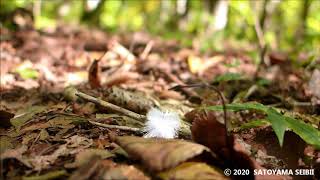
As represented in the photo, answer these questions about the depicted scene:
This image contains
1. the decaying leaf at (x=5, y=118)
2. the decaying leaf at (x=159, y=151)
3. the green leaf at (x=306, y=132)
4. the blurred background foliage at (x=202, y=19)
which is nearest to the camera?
the decaying leaf at (x=159, y=151)

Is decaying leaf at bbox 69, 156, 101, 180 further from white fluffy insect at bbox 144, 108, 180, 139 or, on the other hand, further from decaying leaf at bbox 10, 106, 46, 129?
decaying leaf at bbox 10, 106, 46, 129

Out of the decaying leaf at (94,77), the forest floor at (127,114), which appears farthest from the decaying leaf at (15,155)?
the decaying leaf at (94,77)

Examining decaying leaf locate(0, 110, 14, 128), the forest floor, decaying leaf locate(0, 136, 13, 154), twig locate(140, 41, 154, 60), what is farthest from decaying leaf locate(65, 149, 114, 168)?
twig locate(140, 41, 154, 60)

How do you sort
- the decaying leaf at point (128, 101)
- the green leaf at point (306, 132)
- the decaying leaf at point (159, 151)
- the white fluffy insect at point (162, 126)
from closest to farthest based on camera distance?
the decaying leaf at point (159, 151) → the green leaf at point (306, 132) → the white fluffy insect at point (162, 126) → the decaying leaf at point (128, 101)

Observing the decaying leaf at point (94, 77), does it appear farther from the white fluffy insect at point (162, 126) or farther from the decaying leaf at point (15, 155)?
the decaying leaf at point (15, 155)

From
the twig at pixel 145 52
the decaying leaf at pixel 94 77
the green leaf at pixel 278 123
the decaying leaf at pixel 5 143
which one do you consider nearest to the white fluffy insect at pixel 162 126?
the green leaf at pixel 278 123

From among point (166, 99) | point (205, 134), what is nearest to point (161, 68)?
point (166, 99)

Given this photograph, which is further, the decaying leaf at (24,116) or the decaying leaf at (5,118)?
the decaying leaf at (24,116)

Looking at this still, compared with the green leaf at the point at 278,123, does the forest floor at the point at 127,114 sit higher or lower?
lower

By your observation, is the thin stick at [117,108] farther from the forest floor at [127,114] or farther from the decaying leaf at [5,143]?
the decaying leaf at [5,143]
